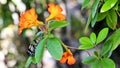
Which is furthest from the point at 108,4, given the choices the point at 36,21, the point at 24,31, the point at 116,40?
the point at 24,31

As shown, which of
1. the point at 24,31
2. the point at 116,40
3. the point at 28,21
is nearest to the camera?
the point at 116,40

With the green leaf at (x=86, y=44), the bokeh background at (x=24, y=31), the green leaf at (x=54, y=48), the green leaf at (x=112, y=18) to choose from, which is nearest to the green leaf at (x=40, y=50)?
the green leaf at (x=54, y=48)

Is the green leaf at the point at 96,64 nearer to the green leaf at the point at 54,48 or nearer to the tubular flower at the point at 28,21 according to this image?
the green leaf at the point at 54,48

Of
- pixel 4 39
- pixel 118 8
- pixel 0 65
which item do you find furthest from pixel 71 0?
pixel 118 8

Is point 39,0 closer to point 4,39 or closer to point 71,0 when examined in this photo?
point 4,39

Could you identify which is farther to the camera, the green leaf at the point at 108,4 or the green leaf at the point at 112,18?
the green leaf at the point at 112,18

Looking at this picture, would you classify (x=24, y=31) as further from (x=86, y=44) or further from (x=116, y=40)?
(x=116, y=40)
